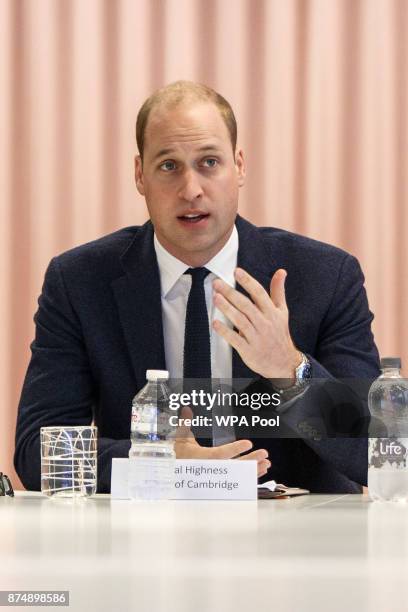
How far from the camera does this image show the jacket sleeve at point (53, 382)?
2314 millimetres

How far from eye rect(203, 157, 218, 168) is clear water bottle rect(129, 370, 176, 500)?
720mm

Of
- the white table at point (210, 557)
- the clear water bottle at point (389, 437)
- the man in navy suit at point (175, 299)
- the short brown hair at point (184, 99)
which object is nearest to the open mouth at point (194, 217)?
the man in navy suit at point (175, 299)

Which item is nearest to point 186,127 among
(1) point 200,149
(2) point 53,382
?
(1) point 200,149

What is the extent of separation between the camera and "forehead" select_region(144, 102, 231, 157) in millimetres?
2445

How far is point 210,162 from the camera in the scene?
97.0 inches

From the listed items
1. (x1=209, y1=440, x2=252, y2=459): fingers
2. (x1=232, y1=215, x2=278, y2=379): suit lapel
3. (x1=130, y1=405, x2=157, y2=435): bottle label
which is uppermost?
(x1=232, y1=215, x2=278, y2=379): suit lapel

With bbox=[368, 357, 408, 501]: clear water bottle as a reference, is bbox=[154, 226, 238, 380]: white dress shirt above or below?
above

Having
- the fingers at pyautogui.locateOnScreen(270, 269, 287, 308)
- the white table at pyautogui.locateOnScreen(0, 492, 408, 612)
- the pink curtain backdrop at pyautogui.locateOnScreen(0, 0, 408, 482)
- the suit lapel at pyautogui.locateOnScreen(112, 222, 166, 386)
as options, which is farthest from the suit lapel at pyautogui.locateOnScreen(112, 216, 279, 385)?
the pink curtain backdrop at pyautogui.locateOnScreen(0, 0, 408, 482)

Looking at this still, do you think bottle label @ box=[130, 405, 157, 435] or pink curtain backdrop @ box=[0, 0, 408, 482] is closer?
bottle label @ box=[130, 405, 157, 435]

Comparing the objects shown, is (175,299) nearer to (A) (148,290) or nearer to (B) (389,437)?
(A) (148,290)

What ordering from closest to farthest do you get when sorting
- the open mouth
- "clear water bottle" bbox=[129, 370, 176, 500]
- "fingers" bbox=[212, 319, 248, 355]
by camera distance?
"clear water bottle" bbox=[129, 370, 176, 500], "fingers" bbox=[212, 319, 248, 355], the open mouth

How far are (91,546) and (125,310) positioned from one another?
1.39 meters

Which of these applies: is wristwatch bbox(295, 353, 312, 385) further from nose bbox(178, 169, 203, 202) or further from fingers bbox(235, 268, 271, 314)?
nose bbox(178, 169, 203, 202)

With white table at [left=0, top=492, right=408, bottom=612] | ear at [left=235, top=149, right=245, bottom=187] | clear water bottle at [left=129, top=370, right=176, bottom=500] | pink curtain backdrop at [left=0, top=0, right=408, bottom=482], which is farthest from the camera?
pink curtain backdrop at [left=0, top=0, right=408, bottom=482]
